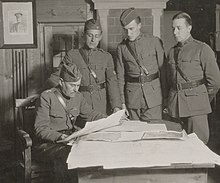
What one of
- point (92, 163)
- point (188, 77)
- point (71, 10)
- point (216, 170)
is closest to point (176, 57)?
point (188, 77)

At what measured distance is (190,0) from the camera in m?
8.40

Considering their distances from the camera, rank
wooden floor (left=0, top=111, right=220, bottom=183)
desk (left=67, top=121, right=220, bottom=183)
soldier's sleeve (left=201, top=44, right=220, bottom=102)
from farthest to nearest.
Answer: wooden floor (left=0, top=111, right=220, bottom=183) < soldier's sleeve (left=201, top=44, right=220, bottom=102) < desk (left=67, top=121, right=220, bottom=183)

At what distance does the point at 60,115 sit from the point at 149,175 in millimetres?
1181

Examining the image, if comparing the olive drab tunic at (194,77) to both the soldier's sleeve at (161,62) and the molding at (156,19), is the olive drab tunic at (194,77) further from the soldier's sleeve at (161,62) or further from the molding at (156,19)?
the molding at (156,19)

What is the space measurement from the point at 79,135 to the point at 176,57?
5.57 feet

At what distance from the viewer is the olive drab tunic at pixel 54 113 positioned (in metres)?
2.82

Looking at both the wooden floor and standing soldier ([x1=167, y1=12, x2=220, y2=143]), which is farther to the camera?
the wooden floor

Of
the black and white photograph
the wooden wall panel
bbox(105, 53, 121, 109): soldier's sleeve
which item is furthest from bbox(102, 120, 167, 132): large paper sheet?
the wooden wall panel

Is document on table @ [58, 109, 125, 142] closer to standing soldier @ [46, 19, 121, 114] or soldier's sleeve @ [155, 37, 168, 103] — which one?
standing soldier @ [46, 19, 121, 114]

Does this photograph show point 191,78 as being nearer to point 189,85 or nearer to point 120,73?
point 189,85

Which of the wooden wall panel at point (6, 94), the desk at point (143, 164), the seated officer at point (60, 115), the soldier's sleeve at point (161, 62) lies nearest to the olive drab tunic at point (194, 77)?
the soldier's sleeve at point (161, 62)

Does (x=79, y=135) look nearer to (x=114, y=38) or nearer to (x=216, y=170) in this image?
(x=216, y=170)

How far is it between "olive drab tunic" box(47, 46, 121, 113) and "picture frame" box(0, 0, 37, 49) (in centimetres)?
107

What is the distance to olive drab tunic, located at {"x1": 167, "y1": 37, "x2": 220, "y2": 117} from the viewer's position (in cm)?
354
